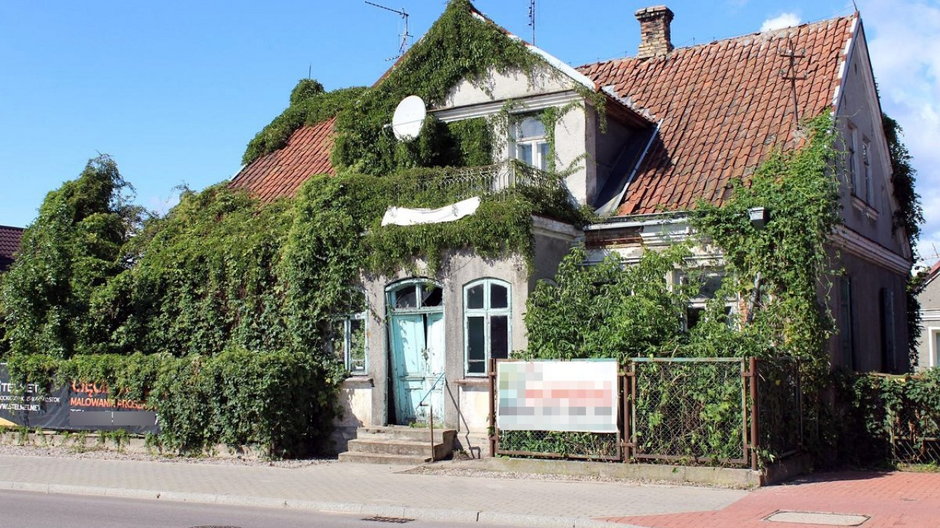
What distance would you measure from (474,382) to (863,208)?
8.86 meters

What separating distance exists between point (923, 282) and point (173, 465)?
18192 mm

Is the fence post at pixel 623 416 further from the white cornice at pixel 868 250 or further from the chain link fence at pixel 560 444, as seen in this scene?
the white cornice at pixel 868 250

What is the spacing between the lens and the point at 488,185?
16.4 metres

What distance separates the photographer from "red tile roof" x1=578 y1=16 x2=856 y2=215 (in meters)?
16.9

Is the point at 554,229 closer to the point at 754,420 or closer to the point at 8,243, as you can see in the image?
the point at 754,420

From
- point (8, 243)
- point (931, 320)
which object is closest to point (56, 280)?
point (8, 243)

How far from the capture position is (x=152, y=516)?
36.1ft

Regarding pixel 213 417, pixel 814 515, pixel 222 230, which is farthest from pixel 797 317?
pixel 222 230

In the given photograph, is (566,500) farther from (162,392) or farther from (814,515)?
(162,392)

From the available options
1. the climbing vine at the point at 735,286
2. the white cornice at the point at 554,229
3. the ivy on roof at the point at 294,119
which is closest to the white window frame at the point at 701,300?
the climbing vine at the point at 735,286

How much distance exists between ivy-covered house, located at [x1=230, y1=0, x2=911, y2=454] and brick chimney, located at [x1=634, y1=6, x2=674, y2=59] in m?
0.44

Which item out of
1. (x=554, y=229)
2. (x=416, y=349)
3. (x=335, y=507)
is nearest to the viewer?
(x=335, y=507)

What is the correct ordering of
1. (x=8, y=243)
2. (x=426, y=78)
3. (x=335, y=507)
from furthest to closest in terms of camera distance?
(x=8, y=243) < (x=426, y=78) < (x=335, y=507)

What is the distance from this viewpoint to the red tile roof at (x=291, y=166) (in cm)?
2162
